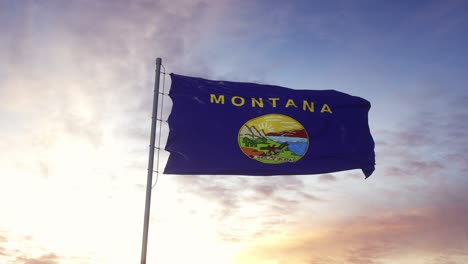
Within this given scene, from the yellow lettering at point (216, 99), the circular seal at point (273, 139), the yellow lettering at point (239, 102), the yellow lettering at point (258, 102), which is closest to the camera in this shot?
the circular seal at point (273, 139)

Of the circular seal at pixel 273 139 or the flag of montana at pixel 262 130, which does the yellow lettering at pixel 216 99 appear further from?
the circular seal at pixel 273 139

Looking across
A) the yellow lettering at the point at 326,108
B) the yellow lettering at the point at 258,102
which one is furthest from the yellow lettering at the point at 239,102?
the yellow lettering at the point at 326,108

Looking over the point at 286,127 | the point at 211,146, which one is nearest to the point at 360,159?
the point at 286,127

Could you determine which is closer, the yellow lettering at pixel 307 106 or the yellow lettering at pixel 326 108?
the yellow lettering at pixel 307 106

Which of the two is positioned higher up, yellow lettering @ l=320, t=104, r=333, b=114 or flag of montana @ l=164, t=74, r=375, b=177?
yellow lettering @ l=320, t=104, r=333, b=114

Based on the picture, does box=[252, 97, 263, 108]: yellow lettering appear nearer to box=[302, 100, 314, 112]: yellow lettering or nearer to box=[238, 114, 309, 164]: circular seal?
box=[238, 114, 309, 164]: circular seal

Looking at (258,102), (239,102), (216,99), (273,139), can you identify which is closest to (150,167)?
(216,99)

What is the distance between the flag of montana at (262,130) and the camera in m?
21.8

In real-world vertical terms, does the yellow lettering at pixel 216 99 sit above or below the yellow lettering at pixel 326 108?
below

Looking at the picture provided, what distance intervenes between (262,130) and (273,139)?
61 cm

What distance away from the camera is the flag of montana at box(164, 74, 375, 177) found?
21812 millimetres

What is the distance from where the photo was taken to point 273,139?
902 inches

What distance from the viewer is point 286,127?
23.2 meters

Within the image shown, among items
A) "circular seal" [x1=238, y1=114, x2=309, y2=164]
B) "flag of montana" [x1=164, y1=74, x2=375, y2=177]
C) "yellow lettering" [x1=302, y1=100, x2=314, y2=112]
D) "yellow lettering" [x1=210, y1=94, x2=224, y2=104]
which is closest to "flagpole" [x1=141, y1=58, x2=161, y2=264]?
"flag of montana" [x1=164, y1=74, x2=375, y2=177]
